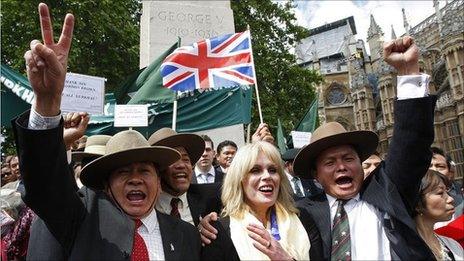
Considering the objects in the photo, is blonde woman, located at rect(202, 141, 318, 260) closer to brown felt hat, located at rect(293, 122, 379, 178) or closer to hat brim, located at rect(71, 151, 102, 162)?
brown felt hat, located at rect(293, 122, 379, 178)

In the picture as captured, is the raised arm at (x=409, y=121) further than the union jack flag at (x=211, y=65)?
No

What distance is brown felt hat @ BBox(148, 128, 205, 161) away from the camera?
3.93 m

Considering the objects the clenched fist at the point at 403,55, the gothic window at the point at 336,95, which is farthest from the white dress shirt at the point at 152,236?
the gothic window at the point at 336,95

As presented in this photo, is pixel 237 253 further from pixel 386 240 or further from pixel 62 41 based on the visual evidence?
pixel 62 41

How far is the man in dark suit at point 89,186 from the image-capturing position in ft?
7.47

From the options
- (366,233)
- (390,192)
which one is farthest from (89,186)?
(390,192)

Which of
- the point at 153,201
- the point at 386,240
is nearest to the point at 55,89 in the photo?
the point at 153,201

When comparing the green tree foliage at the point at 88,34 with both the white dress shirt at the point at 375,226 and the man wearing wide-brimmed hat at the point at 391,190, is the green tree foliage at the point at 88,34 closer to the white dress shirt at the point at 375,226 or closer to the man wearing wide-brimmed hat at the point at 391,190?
the man wearing wide-brimmed hat at the point at 391,190

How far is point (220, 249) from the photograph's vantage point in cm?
287

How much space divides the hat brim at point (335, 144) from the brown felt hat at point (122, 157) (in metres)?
1.03

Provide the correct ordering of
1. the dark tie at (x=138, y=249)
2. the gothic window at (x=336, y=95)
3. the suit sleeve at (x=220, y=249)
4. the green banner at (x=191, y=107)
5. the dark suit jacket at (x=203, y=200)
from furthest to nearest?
the gothic window at (x=336, y=95), the green banner at (x=191, y=107), the dark suit jacket at (x=203, y=200), the suit sleeve at (x=220, y=249), the dark tie at (x=138, y=249)

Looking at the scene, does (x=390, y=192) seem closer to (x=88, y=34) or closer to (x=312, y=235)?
(x=312, y=235)

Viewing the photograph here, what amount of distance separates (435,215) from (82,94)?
4096 millimetres

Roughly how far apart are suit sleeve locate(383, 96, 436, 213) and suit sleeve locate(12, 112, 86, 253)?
6.69 feet
